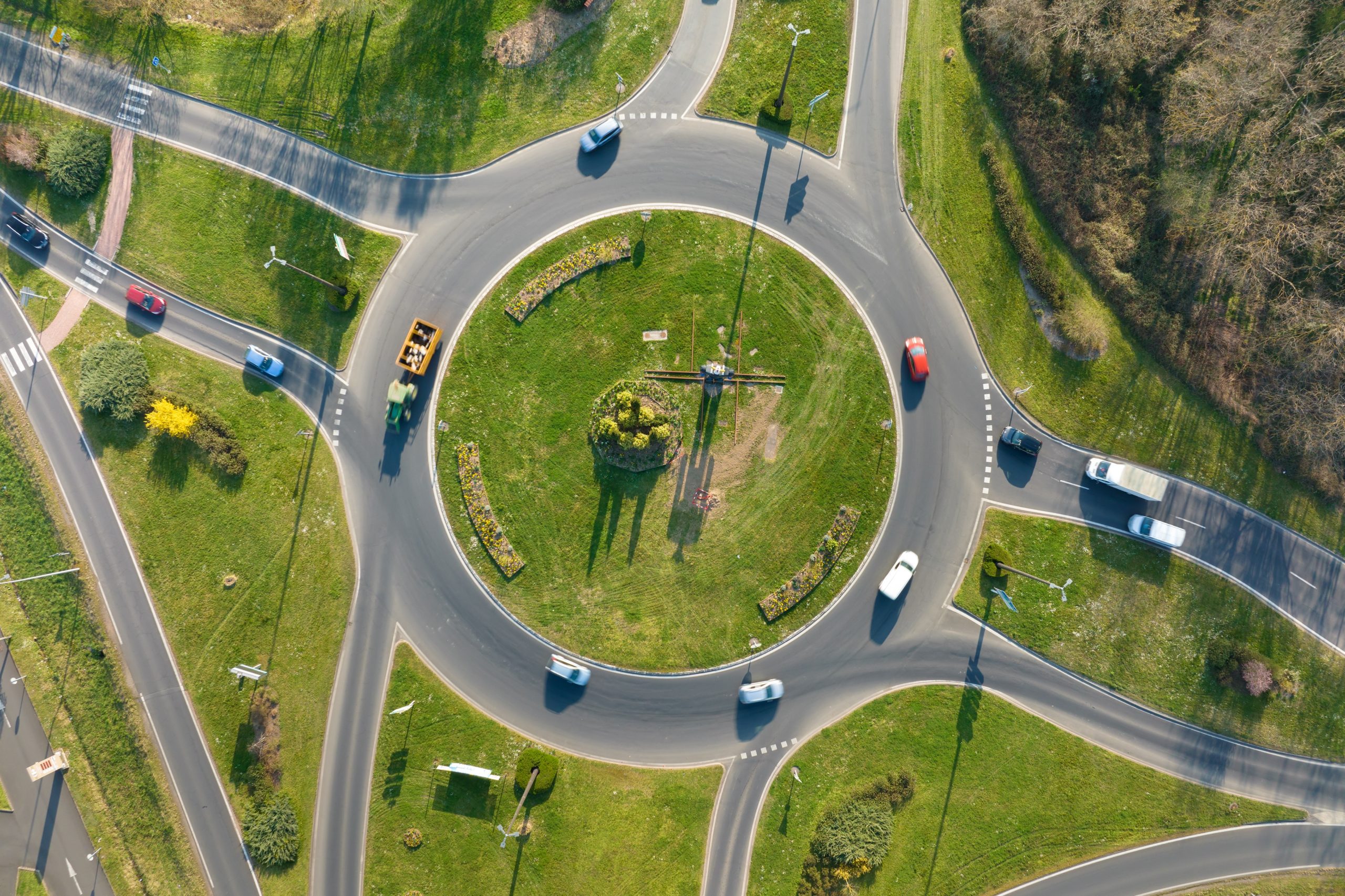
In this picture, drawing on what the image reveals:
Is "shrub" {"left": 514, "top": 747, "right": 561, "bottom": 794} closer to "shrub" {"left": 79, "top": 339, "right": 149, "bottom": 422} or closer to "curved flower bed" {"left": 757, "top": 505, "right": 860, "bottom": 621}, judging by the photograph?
"curved flower bed" {"left": 757, "top": 505, "right": 860, "bottom": 621}

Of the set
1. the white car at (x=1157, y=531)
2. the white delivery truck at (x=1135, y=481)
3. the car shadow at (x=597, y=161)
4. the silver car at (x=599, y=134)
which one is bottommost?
the white car at (x=1157, y=531)

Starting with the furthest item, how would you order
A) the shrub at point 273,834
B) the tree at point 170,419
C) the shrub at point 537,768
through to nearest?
the shrub at point 537,768 < the shrub at point 273,834 < the tree at point 170,419

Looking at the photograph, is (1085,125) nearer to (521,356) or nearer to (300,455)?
(521,356)

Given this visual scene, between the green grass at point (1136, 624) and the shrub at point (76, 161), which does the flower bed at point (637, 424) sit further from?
the shrub at point (76, 161)

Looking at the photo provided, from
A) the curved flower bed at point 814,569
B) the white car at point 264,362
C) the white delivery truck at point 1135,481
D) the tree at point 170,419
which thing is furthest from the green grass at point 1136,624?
the tree at point 170,419

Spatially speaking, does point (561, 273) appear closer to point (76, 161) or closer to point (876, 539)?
point (876, 539)

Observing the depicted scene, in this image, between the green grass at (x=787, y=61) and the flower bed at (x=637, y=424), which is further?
the green grass at (x=787, y=61)
